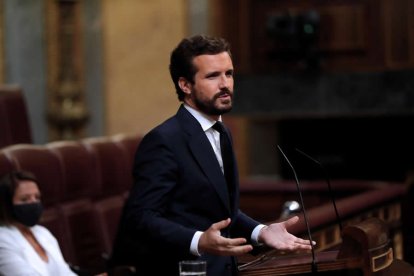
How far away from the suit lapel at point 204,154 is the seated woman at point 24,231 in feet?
2.50

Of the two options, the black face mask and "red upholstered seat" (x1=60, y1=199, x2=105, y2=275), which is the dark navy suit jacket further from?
"red upholstered seat" (x1=60, y1=199, x2=105, y2=275)

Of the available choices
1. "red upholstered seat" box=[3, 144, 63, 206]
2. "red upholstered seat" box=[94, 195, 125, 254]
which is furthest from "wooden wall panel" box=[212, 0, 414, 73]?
"red upholstered seat" box=[3, 144, 63, 206]

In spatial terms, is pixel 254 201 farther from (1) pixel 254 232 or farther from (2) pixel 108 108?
(1) pixel 254 232

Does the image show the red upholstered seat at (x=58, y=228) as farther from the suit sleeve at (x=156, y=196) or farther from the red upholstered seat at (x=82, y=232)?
the suit sleeve at (x=156, y=196)

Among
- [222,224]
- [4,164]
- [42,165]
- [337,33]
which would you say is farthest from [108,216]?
[337,33]

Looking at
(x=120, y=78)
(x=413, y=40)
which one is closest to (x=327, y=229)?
(x=413, y=40)

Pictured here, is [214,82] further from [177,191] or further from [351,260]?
[351,260]

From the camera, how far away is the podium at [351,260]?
1388mm

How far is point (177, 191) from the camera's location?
1442 millimetres

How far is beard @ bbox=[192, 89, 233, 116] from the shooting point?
1434 millimetres

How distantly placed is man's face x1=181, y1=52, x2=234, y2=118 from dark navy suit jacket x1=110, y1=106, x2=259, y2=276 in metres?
0.05

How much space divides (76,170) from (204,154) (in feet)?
5.12

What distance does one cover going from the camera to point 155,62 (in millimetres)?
5035

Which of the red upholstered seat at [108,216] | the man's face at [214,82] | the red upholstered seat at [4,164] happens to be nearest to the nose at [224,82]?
the man's face at [214,82]
